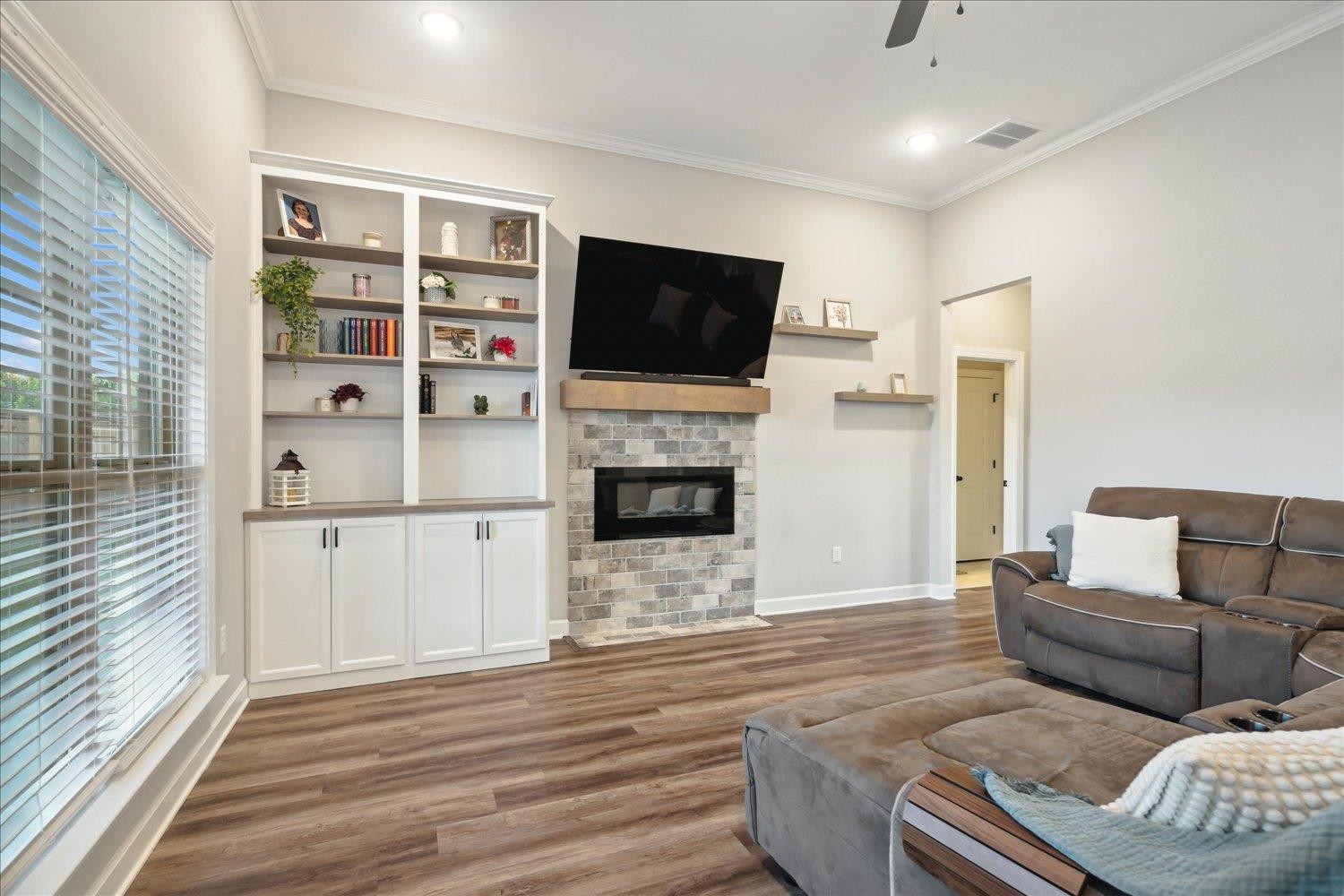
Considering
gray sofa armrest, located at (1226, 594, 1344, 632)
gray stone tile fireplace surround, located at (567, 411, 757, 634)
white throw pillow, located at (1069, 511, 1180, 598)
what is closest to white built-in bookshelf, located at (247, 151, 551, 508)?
gray stone tile fireplace surround, located at (567, 411, 757, 634)

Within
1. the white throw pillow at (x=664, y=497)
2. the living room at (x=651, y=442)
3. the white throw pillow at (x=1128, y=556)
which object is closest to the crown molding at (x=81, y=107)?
the living room at (x=651, y=442)

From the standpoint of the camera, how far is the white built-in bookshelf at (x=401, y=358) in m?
3.45

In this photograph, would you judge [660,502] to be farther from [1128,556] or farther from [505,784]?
[1128,556]

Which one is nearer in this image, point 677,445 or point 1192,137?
point 1192,137

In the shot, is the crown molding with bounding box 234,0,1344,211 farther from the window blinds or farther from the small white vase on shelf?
the window blinds

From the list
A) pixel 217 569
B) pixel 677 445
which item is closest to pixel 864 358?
pixel 677 445

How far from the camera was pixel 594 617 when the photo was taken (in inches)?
166

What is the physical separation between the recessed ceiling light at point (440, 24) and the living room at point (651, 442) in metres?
0.03

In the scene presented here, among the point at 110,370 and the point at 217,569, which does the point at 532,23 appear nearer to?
the point at 110,370

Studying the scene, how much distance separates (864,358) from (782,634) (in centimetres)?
225

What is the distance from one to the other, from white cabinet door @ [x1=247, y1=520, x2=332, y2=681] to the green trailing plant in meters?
0.87

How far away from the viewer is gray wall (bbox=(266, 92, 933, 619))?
3977 millimetres

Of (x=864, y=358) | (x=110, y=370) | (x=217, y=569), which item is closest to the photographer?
(x=110, y=370)

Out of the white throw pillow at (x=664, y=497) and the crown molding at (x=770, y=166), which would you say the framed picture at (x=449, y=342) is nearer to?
the crown molding at (x=770, y=166)
